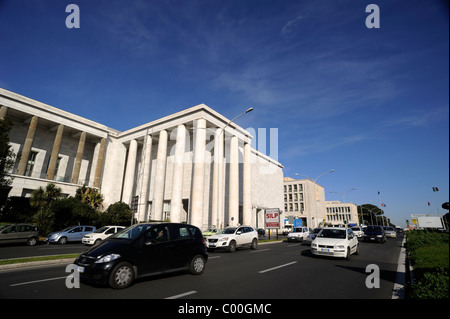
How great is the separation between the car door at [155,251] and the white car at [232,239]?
868 centimetres

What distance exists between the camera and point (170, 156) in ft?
142

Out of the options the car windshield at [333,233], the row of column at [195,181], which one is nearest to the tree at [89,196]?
the row of column at [195,181]

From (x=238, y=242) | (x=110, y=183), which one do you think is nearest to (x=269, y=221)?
(x=238, y=242)

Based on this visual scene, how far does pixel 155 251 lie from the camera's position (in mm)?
6602

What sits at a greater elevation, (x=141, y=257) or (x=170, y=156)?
(x=170, y=156)

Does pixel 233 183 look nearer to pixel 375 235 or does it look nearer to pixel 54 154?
pixel 375 235

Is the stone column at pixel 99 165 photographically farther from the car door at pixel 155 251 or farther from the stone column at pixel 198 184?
the car door at pixel 155 251

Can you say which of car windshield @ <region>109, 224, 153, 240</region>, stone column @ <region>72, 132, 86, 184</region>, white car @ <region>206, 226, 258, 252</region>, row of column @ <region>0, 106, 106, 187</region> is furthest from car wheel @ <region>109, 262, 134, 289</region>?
stone column @ <region>72, 132, 86, 184</region>

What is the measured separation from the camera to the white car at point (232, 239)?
597 inches

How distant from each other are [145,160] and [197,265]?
116ft

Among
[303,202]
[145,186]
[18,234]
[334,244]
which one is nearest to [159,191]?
[145,186]

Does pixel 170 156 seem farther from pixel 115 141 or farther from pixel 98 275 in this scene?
pixel 98 275

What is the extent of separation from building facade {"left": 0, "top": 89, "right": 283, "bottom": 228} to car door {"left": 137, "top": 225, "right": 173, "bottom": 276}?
24.3 metres
